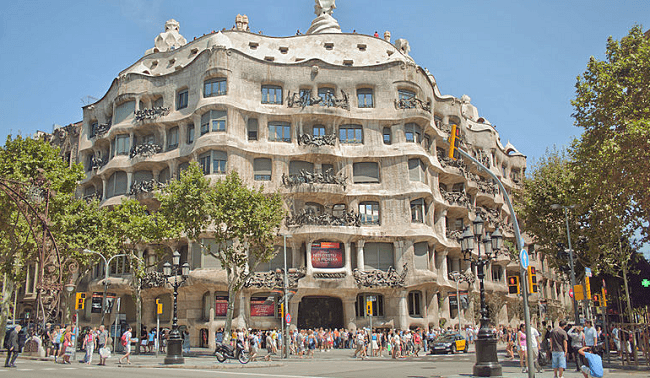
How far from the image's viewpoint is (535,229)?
1569 inches

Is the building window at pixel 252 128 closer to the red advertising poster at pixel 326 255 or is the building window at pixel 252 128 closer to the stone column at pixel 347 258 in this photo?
the red advertising poster at pixel 326 255

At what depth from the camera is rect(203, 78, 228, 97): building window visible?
46031 millimetres

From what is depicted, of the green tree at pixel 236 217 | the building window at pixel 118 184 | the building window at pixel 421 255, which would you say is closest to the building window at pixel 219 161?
the green tree at pixel 236 217

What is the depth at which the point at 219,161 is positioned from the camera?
4431 centimetres

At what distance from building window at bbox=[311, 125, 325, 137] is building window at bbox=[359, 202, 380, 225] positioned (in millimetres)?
6670

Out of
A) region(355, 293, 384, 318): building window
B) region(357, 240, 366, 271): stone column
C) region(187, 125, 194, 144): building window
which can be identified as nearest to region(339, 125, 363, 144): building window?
region(357, 240, 366, 271): stone column

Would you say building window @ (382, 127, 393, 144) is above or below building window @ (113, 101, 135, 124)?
below

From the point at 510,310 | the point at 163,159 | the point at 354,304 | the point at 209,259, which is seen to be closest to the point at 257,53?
the point at 163,159

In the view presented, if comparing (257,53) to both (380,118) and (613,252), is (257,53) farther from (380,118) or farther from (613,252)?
(613,252)

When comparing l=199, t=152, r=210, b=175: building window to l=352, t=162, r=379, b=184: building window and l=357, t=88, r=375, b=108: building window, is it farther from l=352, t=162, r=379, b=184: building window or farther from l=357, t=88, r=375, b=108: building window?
l=357, t=88, r=375, b=108: building window

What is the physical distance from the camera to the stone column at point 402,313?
144 ft

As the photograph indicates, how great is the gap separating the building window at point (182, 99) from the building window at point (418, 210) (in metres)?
20.2

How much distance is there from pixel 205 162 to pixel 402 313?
61.5 feet

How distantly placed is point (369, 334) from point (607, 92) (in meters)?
19.6
